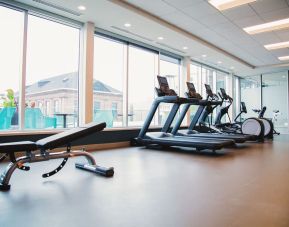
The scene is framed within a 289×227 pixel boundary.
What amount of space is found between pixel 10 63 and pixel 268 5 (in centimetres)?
550

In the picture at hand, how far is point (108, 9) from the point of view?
4.97 meters

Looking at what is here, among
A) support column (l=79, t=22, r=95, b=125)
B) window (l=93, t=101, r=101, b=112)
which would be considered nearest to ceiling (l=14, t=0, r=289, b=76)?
support column (l=79, t=22, r=95, b=125)

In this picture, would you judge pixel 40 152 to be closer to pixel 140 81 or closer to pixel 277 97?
pixel 140 81

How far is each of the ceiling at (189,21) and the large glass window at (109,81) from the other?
0.54 m

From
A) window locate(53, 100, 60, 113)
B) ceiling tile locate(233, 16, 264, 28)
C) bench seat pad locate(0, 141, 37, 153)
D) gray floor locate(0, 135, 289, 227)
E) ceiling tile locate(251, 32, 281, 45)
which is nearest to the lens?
gray floor locate(0, 135, 289, 227)

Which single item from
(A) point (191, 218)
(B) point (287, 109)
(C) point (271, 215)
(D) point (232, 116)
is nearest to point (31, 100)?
(A) point (191, 218)

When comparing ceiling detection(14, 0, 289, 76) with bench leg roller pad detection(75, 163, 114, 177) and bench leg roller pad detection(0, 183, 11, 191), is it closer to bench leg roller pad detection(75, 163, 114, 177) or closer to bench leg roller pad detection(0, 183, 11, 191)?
bench leg roller pad detection(75, 163, 114, 177)

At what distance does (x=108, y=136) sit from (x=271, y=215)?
460 cm

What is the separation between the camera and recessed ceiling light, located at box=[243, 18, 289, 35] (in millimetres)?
6102

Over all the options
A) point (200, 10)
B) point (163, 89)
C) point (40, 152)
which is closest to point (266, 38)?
point (200, 10)

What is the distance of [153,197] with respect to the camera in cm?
225

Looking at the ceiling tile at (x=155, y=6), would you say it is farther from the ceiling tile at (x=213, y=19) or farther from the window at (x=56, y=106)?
the window at (x=56, y=106)

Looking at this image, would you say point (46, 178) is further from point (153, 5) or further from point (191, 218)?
point (153, 5)

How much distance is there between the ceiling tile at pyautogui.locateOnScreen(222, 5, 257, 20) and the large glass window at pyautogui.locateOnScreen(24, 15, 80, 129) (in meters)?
3.64
